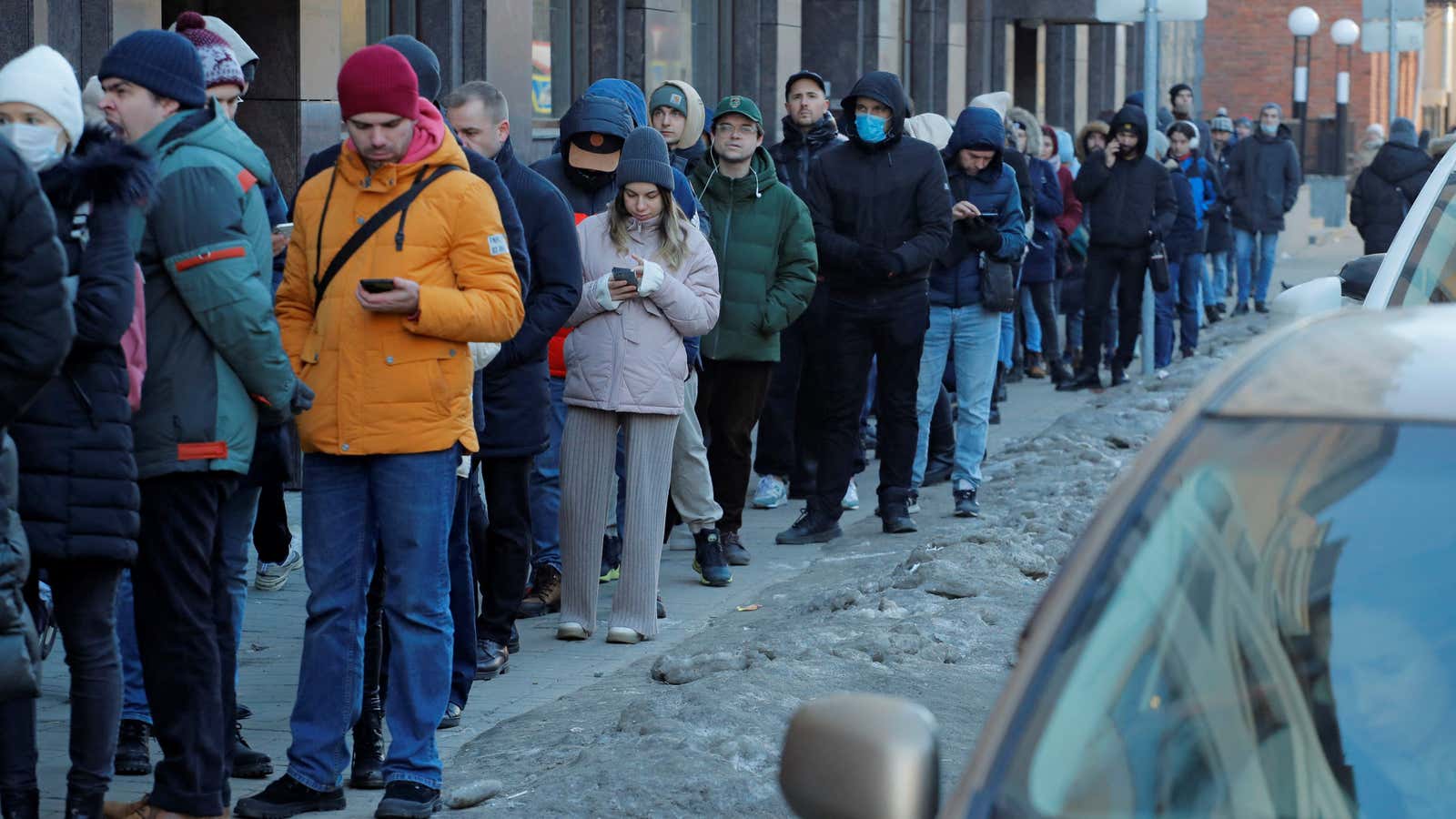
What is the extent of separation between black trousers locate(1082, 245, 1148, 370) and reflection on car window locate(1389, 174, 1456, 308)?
9.35m

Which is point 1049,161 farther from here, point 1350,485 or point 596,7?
point 1350,485

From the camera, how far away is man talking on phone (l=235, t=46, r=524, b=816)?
18.1 ft

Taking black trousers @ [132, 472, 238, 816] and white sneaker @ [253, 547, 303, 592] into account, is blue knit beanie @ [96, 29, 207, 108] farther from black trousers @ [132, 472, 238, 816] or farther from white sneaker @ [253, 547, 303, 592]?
white sneaker @ [253, 547, 303, 592]

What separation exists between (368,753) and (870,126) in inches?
184

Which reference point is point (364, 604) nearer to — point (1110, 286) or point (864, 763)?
point (864, 763)

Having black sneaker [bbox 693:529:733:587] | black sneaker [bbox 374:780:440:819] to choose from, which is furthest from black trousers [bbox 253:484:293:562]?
black sneaker [bbox 374:780:440:819]

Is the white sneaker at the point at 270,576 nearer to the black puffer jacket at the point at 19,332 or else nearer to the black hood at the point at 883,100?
the black hood at the point at 883,100

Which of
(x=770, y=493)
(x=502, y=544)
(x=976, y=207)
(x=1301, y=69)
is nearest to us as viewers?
(x=502, y=544)

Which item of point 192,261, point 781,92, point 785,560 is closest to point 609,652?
point 785,560

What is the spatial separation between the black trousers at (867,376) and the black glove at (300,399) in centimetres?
490

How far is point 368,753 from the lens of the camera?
20.1ft

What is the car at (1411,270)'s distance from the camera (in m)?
6.64

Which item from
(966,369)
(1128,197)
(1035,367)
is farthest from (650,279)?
(1035,367)

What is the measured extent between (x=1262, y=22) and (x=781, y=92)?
137 feet
